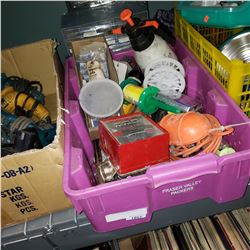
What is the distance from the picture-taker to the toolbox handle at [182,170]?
0.49 meters

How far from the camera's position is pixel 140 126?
60cm

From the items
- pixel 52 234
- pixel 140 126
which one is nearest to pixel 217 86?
pixel 140 126

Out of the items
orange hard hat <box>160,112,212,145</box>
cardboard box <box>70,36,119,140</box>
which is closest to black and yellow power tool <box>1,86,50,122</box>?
cardboard box <box>70,36,119,140</box>

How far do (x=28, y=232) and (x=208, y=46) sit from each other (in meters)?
0.65

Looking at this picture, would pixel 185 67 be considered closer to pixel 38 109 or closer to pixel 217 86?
pixel 217 86

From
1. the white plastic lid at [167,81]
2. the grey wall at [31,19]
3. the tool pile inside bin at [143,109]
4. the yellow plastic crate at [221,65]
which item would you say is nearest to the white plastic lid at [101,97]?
the tool pile inside bin at [143,109]

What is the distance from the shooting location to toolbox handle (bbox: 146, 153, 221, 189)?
0.49 metres

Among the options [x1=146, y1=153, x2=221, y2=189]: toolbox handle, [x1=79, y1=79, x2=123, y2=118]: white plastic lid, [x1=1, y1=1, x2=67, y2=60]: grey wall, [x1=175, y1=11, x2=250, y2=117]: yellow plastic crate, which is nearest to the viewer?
[x1=146, y1=153, x2=221, y2=189]: toolbox handle

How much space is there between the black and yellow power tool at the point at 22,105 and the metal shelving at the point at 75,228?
401mm

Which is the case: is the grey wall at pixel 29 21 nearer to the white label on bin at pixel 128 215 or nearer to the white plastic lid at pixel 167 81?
the white plastic lid at pixel 167 81

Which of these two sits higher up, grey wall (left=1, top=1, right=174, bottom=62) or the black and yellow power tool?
grey wall (left=1, top=1, right=174, bottom=62)

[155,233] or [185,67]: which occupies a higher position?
[185,67]

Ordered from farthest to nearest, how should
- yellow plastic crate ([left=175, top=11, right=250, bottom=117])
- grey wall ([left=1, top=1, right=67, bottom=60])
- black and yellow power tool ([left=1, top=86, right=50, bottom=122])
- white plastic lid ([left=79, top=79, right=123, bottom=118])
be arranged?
grey wall ([left=1, top=1, right=67, bottom=60]), black and yellow power tool ([left=1, top=86, right=50, bottom=122]), white plastic lid ([left=79, top=79, right=123, bottom=118]), yellow plastic crate ([left=175, top=11, right=250, bottom=117])

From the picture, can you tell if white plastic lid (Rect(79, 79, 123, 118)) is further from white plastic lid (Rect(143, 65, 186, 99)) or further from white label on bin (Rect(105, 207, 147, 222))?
white label on bin (Rect(105, 207, 147, 222))
